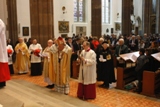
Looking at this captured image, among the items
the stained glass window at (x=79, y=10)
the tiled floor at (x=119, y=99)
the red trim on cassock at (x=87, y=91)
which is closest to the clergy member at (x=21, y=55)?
the tiled floor at (x=119, y=99)

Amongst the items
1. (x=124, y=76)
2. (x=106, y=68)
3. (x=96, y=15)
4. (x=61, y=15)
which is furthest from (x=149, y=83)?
(x=61, y=15)

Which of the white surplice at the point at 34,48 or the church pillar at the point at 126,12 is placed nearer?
the white surplice at the point at 34,48

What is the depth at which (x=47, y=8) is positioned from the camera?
10.8m

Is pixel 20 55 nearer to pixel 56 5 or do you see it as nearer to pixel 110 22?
pixel 56 5

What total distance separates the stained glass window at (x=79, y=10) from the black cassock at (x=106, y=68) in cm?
1701

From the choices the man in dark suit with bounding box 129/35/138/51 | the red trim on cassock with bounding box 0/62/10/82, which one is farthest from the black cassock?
the man in dark suit with bounding box 129/35/138/51

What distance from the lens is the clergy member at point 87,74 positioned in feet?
21.2

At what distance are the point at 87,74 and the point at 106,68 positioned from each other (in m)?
1.54

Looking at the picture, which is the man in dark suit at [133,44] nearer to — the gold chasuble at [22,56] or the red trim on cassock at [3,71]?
the gold chasuble at [22,56]

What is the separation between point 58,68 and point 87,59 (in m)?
0.99

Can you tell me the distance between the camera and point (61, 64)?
6.60m

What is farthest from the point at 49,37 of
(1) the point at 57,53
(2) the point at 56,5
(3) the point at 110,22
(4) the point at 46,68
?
(3) the point at 110,22

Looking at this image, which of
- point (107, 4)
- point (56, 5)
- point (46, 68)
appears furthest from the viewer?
point (107, 4)

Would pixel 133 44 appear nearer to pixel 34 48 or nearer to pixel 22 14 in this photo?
pixel 34 48
